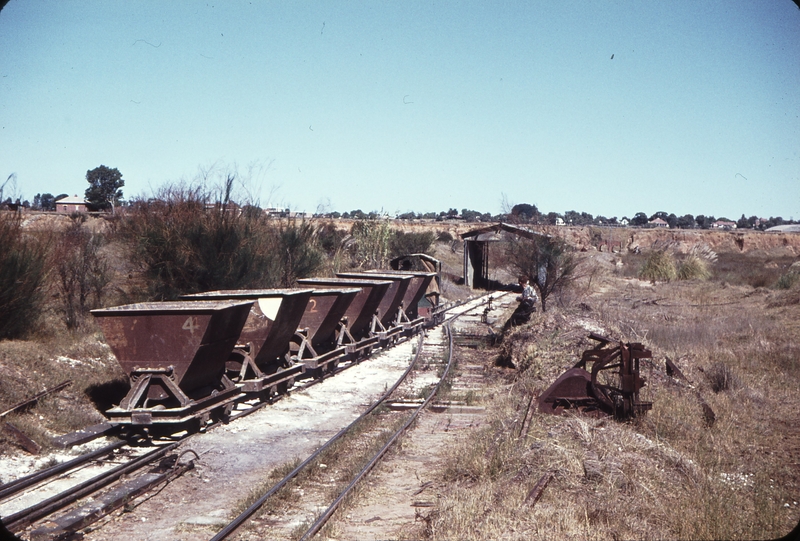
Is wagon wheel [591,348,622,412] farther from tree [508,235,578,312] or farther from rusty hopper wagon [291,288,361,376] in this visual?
tree [508,235,578,312]

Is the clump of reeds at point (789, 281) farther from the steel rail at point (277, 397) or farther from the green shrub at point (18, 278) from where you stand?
the green shrub at point (18, 278)

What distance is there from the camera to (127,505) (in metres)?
7.04

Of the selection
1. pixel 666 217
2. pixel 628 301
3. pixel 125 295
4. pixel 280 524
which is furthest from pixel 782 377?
pixel 666 217

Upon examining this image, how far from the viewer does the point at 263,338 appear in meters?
12.8

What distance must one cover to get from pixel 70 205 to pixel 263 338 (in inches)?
2582

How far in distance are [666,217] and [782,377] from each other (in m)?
154

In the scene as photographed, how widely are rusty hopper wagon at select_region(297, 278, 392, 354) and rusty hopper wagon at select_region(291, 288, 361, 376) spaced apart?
92 centimetres

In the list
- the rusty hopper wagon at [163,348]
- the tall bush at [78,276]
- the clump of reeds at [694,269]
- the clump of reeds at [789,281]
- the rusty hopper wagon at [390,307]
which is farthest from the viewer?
the clump of reeds at [694,269]

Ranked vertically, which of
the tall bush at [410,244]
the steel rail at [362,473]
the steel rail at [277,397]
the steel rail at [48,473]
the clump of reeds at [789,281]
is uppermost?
the tall bush at [410,244]

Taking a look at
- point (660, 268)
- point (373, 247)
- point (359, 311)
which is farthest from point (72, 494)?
point (660, 268)

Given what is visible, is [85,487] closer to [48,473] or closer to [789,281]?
[48,473]

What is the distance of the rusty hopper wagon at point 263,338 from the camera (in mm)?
12539

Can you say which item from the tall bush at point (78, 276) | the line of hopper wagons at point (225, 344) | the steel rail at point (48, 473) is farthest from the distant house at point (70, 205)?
the steel rail at point (48, 473)

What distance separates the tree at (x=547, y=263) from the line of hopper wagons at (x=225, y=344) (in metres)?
7.53
